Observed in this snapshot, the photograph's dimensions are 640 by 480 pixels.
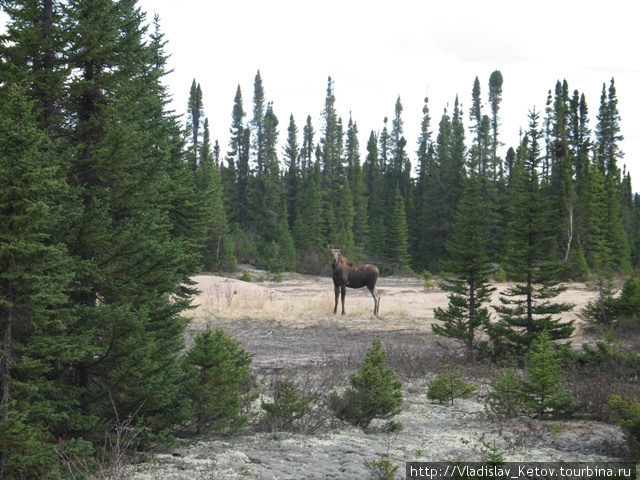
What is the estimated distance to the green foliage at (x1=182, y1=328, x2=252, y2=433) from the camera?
697 cm

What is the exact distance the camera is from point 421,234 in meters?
64.9

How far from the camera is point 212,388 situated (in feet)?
22.9

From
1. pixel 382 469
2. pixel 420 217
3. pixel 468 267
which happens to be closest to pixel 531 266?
pixel 468 267

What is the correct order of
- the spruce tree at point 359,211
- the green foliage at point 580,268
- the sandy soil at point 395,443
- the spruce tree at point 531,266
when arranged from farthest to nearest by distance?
1. the spruce tree at point 359,211
2. the green foliage at point 580,268
3. the spruce tree at point 531,266
4. the sandy soil at point 395,443

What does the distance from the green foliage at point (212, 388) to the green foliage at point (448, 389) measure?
368 cm

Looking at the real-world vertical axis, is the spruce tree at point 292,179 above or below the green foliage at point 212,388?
above

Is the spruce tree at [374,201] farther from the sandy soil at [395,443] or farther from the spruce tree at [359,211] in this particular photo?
the sandy soil at [395,443]

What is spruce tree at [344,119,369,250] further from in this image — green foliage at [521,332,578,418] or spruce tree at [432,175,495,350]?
green foliage at [521,332,578,418]

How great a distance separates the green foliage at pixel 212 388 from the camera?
22.9ft

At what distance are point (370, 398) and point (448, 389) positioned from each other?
2164 mm

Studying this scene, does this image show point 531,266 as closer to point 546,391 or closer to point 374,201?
point 546,391

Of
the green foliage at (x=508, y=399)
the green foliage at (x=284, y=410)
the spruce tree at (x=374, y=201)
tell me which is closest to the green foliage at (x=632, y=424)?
the green foliage at (x=508, y=399)

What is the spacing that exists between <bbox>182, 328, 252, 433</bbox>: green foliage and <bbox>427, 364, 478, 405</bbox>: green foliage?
3.68 metres

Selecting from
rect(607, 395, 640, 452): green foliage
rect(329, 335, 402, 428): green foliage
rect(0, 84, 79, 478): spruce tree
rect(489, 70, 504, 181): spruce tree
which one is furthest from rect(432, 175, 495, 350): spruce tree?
rect(489, 70, 504, 181): spruce tree
